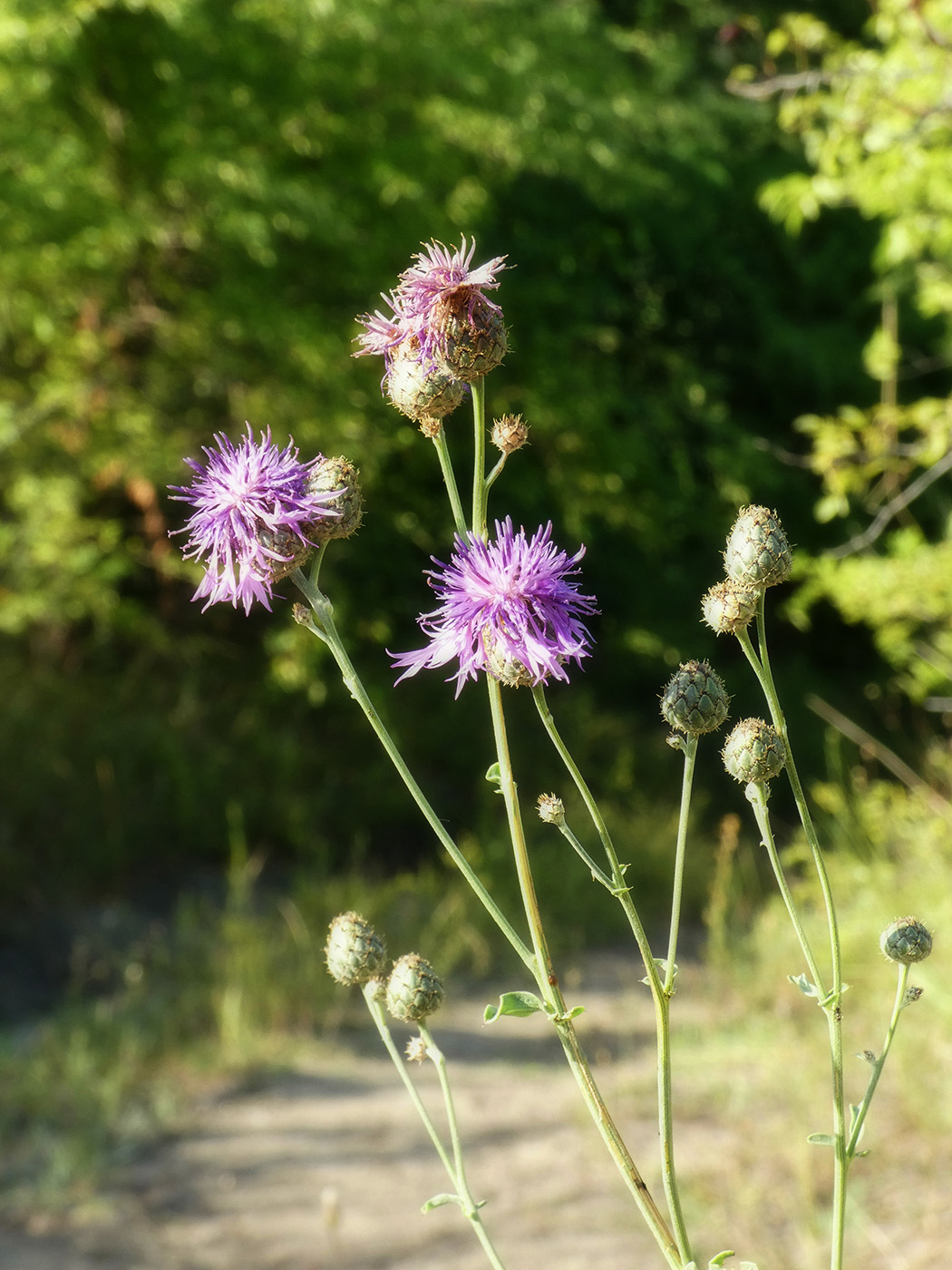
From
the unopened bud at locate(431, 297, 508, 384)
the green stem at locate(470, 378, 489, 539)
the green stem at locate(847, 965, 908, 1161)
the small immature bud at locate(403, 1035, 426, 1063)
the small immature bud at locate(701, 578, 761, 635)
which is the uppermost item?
the unopened bud at locate(431, 297, 508, 384)

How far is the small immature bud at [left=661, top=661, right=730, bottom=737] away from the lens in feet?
3.51

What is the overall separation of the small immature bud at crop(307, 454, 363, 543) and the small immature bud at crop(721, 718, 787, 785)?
0.37 metres

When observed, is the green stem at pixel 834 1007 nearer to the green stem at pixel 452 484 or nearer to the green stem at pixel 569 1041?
the green stem at pixel 569 1041

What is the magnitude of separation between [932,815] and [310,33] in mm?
4415

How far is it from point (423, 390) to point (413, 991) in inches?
21.6

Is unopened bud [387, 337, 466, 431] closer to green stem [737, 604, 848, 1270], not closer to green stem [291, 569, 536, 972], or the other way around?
green stem [291, 569, 536, 972]

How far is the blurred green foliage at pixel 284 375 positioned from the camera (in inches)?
225

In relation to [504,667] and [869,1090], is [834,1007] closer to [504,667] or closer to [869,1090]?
[869,1090]

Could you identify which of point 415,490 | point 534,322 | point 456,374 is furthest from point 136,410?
point 456,374

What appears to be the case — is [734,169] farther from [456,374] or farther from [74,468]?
[456,374]

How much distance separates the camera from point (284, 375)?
6434 millimetres

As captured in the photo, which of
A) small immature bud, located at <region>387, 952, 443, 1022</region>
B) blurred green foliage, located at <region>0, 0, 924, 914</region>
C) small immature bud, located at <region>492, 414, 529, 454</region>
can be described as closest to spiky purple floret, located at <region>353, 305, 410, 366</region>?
small immature bud, located at <region>492, 414, 529, 454</region>

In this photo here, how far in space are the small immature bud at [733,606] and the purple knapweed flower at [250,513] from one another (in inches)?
12.8

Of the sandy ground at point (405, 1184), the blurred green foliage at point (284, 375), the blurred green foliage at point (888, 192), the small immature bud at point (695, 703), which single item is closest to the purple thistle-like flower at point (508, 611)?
the small immature bud at point (695, 703)
